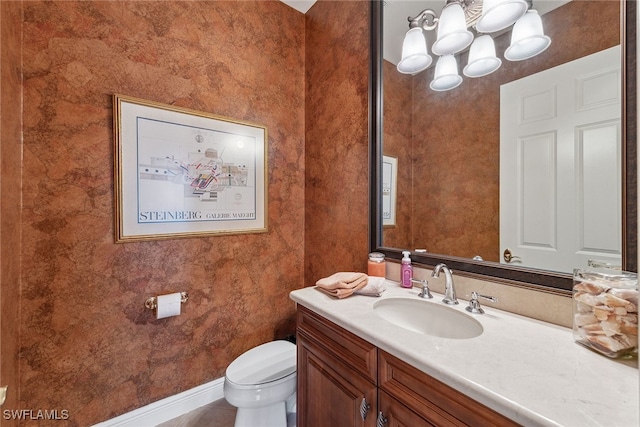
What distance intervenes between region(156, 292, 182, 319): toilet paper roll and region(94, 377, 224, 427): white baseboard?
529mm

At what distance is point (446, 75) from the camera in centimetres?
128

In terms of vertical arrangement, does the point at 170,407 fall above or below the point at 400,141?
below

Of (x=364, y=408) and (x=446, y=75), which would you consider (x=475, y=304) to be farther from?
(x=446, y=75)

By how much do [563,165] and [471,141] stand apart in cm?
36

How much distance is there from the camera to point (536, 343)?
76 cm

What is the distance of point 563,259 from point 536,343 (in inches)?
13.3

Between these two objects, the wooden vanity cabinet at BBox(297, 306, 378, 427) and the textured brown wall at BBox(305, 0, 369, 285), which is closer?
the wooden vanity cabinet at BBox(297, 306, 378, 427)

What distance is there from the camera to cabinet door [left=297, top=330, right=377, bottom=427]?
878 mm

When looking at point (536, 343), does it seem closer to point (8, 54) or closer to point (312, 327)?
point (312, 327)

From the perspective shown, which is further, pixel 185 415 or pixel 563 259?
pixel 185 415

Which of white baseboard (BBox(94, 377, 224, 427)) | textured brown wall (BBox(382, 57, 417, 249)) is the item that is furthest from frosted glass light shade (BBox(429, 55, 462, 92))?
white baseboard (BBox(94, 377, 224, 427))

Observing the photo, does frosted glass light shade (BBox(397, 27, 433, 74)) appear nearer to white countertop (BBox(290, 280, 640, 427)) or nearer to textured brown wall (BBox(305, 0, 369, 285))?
textured brown wall (BBox(305, 0, 369, 285))

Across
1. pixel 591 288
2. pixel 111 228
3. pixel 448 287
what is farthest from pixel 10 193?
pixel 591 288

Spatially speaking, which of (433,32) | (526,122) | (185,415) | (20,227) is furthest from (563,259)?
(20,227)
